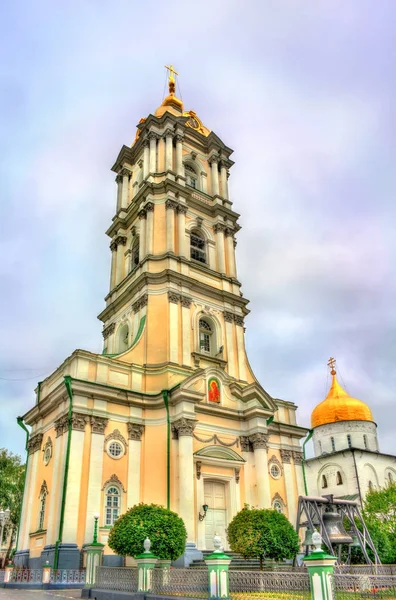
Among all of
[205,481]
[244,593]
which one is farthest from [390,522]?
[244,593]

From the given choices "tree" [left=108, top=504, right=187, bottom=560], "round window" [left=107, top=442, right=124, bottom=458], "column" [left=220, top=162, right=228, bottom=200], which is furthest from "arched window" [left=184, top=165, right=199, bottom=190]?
"tree" [left=108, top=504, right=187, bottom=560]

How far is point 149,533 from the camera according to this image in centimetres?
1738

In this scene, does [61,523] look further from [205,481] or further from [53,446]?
[205,481]

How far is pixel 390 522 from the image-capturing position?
106 feet

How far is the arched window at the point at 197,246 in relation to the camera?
1267 inches

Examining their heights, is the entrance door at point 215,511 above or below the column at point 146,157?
below

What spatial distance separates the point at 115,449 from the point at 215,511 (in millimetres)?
5778

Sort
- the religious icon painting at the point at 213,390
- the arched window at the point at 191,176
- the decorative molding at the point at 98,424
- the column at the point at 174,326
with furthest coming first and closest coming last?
1. the arched window at the point at 191,176
2. the column at the point at 174,326
3. the religious icon painting at the point at 213,390
4. the decorative molding at the point at 98,424

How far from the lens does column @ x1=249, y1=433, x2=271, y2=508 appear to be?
2434 centimetres

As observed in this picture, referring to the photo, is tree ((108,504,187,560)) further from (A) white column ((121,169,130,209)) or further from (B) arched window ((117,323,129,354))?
(A) white column ((121,169,130,209))

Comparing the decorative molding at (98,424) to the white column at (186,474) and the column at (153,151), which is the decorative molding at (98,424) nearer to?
the white column at (186,474)

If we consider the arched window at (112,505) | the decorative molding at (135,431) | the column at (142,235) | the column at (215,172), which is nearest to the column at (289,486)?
the decorative molding at (135,431)

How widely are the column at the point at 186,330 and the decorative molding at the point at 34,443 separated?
8193mm

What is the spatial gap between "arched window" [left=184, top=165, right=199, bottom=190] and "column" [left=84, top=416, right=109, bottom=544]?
18.9m
